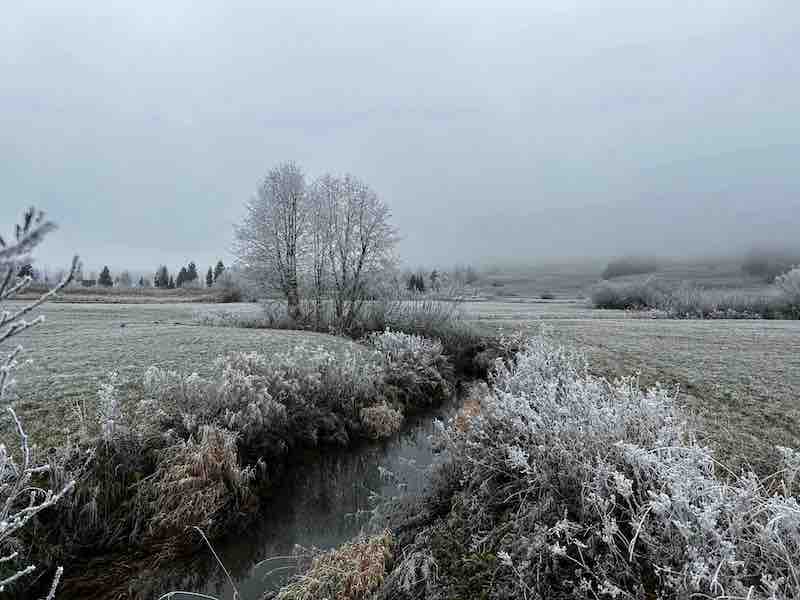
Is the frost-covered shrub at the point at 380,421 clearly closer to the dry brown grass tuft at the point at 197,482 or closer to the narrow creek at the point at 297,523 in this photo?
the narrow creek at the point at 297,523

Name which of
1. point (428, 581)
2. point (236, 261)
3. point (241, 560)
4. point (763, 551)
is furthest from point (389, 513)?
point (236, 261)

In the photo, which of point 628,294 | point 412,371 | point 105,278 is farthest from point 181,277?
point 412,371

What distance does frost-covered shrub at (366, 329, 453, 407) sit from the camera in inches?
408

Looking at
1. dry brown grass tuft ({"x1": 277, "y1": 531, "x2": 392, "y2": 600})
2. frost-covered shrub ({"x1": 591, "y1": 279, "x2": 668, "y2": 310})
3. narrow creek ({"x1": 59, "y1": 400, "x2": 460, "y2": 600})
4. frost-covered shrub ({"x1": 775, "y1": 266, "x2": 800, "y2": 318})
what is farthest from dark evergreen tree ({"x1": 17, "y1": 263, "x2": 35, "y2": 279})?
frost-covered shrub ({"x1": 591, "y1": 279, "x2": 668, "y2": 310})

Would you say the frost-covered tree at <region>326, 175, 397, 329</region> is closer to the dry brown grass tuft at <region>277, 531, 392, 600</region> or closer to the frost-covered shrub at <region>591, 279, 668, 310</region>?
the dry brown grass tuft at <region>277, 531, 392, 600</region>

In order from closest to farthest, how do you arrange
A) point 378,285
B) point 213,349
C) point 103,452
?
point 103,452 → point 213,349 → point 378,285

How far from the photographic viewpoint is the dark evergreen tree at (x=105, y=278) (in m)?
71.6

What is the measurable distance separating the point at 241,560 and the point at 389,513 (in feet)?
6.03

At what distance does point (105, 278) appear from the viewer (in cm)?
7462

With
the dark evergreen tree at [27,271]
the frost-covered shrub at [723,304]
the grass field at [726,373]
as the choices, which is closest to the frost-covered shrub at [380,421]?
the grass field at [726,373]

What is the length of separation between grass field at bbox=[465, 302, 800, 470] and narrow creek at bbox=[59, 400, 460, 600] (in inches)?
141

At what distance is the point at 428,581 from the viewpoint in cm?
339

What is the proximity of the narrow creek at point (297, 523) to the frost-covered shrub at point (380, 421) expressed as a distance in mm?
288

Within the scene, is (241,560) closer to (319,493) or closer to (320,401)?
(319,493)
